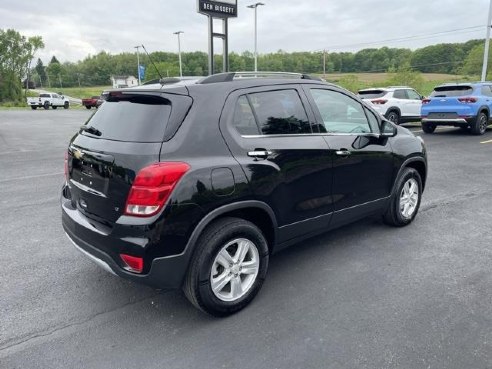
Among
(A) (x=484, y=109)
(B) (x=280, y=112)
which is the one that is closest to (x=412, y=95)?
(A) (x=484, y=109)

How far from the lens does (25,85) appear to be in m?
76.4

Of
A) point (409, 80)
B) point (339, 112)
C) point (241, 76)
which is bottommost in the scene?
point (339, 112)

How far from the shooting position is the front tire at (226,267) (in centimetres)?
276

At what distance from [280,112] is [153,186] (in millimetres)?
1310

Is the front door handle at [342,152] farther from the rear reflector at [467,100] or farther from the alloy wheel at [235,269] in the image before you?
the rear reflector at [467,100]

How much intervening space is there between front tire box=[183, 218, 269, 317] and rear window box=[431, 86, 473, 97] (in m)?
12.6

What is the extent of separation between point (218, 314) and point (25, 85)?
86700mm

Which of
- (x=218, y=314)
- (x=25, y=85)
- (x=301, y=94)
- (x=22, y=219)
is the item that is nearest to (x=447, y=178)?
(x=301, y=94)

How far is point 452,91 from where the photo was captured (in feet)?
44.1

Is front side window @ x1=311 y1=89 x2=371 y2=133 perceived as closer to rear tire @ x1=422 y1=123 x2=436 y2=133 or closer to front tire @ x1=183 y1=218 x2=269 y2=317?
front tire @ x1=183 y1=218 x2=269 y2=317

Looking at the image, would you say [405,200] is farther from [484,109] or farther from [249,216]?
[484,109]

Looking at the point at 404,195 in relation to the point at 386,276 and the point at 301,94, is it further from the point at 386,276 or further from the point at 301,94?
the point at 301,94

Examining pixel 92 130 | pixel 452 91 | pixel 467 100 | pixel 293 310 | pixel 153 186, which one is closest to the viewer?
pixel 153 186

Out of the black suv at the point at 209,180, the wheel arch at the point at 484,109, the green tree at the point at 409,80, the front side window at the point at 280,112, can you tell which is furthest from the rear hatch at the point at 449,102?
the green tree at the point at 409,80
